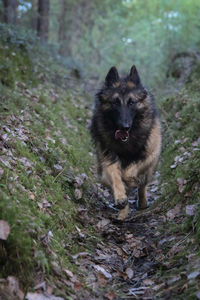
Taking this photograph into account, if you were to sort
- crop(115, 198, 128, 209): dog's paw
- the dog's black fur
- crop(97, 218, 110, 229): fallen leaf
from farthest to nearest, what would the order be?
the dog's black fur, crop(115, 198, 128, 209): dog's paw, crop(97, 218, 110, 229): fallen leaf

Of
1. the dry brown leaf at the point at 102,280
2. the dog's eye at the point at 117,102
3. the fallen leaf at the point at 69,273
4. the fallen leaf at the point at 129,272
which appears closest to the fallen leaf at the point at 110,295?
the dry brown leaf at the point at 102,280

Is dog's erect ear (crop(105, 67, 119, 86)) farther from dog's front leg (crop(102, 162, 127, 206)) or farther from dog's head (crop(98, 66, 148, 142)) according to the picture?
dog's front leg (crop(102, 162, 127, 206))

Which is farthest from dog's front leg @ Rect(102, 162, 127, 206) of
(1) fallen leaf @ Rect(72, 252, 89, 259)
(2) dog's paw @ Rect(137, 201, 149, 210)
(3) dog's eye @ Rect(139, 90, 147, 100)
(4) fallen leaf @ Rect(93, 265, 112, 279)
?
(4) fallen leaf @ Rect(93, 265, 112, 279)

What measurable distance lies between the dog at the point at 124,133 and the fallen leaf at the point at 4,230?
2827mm

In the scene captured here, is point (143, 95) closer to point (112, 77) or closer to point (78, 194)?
point (112, 77)

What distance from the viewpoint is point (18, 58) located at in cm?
928

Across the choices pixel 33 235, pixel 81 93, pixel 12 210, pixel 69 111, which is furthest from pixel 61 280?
pixel 81 93

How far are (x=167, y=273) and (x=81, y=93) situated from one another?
9663 mm

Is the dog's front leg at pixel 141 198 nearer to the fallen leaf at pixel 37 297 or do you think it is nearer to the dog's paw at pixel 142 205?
the dog's paw at pixel 142 205

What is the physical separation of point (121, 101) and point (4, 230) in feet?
11.0

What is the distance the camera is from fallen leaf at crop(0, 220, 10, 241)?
276cm

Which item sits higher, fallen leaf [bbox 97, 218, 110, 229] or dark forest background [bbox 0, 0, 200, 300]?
dark forest background [bbox 0, 0, 200, 300]

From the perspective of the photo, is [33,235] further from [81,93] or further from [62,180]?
[81,93]

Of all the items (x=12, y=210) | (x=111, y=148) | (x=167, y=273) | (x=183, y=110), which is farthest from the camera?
(x=183, y=110)
